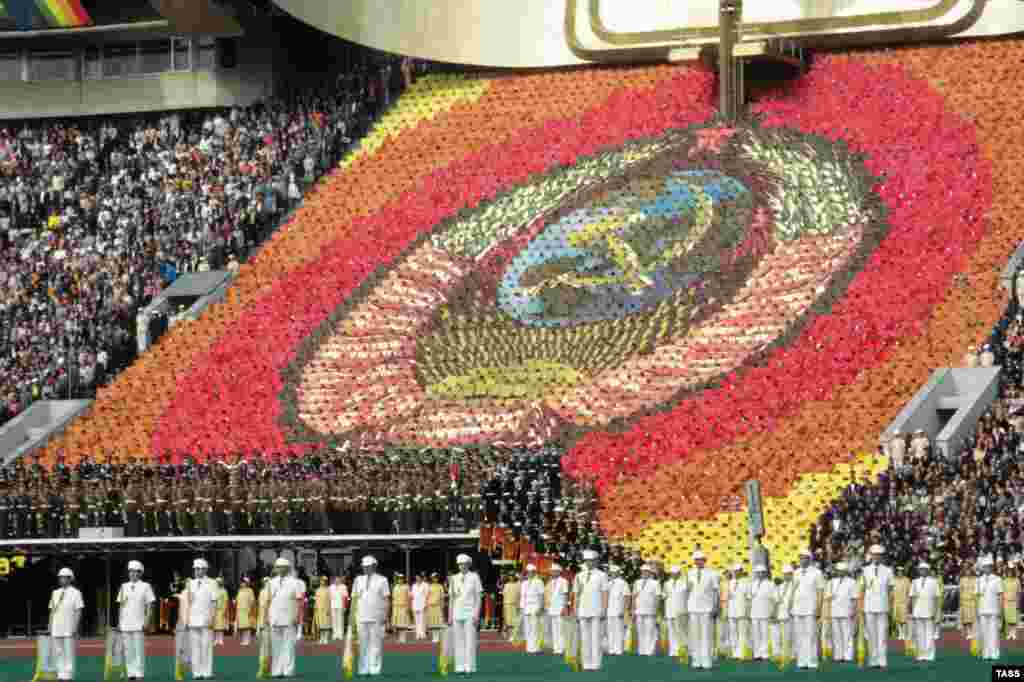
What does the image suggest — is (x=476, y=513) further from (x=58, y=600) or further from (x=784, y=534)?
(x=58, y=600)

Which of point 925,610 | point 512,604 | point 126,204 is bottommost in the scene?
point 512,604

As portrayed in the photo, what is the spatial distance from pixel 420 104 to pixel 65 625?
29859 millimetres

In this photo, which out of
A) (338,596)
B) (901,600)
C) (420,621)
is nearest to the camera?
(901,600)

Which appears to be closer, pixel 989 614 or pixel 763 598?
pixel 763 598

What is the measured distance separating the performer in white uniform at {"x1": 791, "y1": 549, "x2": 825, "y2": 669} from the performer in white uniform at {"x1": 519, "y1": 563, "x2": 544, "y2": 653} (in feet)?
15.8

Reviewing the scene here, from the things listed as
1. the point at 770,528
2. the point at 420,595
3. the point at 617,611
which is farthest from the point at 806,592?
the point at 770,528

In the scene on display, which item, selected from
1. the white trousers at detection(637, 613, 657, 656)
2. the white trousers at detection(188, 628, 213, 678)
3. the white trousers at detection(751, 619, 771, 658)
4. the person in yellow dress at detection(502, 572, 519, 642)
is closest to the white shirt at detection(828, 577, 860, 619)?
the white trousers at detection(751, 619, 771, 658)

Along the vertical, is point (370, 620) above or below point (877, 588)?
below

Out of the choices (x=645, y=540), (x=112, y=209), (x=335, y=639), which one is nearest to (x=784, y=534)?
(x=645, y=540)

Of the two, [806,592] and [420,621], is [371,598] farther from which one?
[806,592]

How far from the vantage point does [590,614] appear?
34.7m

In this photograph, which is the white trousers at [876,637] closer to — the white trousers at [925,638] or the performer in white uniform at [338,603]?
the white trousers at [925,638]

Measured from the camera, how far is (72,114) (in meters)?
66.6

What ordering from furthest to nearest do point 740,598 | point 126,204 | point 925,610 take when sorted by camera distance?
point 126,204 < point 740,598 < point 925,610
